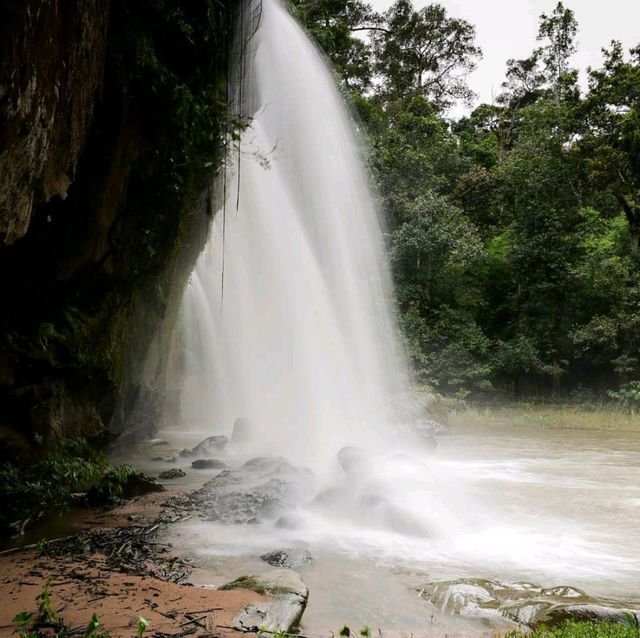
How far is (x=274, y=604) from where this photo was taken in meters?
3.96

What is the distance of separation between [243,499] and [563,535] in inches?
164

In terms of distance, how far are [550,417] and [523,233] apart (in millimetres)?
9142

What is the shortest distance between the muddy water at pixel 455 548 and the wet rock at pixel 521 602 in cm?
16

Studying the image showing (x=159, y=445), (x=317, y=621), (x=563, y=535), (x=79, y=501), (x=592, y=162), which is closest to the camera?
(x=317, y=621)

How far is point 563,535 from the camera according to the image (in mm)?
6637

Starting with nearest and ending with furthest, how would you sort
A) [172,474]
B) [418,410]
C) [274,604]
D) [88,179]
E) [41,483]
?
[274,604]
[41,483]
[88,179]
[172,474]
[418,410]

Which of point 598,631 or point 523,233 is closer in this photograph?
point 598,631

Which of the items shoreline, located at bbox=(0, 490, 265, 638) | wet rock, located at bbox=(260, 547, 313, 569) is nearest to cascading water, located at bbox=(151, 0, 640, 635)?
wet rock, located at bbox=(260, 547, 313, 569)

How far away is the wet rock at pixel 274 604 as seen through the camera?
3.66 meters

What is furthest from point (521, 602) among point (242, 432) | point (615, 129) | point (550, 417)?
point (615, 129)

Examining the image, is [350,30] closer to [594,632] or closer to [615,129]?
[615,129]

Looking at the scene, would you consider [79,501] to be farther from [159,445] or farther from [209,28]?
[159,445]

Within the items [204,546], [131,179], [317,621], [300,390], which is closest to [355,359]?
[300,390]

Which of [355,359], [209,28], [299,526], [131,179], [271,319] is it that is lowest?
[299,526]
